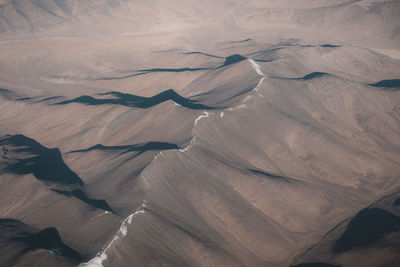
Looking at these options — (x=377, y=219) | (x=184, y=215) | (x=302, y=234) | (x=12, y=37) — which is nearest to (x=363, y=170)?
(x=377, y=219)

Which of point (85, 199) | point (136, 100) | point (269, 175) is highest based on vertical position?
point (136, 100)

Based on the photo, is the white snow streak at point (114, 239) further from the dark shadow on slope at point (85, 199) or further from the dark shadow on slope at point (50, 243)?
the dark shadow on slope at point (85, 199)

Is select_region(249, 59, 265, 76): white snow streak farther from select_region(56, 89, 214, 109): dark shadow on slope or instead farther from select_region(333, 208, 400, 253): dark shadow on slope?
select_region(333, 208, 400, 253): dark shadow on slope

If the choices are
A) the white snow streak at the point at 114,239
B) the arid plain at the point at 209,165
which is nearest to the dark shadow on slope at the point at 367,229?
the arid plain at the point at 209,165

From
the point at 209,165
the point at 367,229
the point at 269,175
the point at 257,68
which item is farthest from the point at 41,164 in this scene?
the point at 367,229

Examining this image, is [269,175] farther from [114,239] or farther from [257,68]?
[257,68]

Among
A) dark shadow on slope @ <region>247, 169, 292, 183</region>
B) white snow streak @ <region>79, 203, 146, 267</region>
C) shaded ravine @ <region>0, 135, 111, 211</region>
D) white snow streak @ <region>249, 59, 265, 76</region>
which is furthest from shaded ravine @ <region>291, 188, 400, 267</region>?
white snow streak @ <region>249, 59, 265, 76</region>

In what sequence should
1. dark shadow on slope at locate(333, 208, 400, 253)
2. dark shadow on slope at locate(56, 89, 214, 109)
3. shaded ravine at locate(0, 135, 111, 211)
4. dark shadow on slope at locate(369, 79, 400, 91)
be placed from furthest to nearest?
1. dark shadow on slope at locate(369, 79, 400, 91)
2. dark shadow on slope at locate(56, 89, 214, 109)
3. shaded ravine at locate(0, 135, 111, 211)
4. dark shadow on slope at locate(333, 208, 400, 253)
